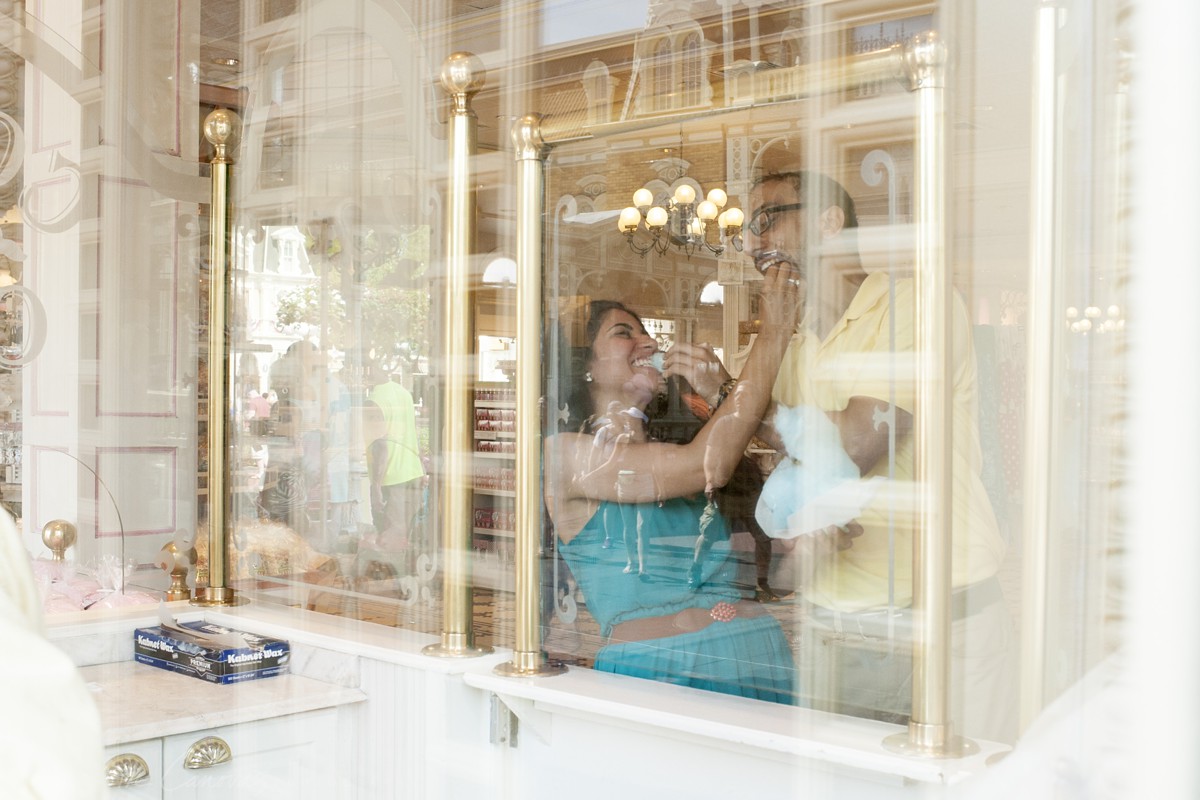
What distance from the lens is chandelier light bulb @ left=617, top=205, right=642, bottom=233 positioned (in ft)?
5.41

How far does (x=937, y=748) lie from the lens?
3.90 feet

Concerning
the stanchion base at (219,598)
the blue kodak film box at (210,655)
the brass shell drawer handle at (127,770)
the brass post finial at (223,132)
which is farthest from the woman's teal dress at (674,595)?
the brass post finial at (223,132)

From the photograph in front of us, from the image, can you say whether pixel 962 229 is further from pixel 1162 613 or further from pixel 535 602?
pixel 535 602

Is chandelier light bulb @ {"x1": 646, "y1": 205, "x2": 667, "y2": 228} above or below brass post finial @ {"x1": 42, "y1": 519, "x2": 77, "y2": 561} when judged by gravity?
above

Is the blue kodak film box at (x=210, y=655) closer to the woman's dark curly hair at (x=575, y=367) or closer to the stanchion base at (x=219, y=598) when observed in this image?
the stanchion base at (x=219, y=598)

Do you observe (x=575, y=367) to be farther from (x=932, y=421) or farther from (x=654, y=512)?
(x=932, y=421)

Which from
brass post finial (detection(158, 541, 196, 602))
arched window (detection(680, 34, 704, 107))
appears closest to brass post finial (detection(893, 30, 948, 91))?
arched window (detection(680, 34, 704, 107))

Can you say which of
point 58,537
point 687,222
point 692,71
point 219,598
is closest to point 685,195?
point 687,222

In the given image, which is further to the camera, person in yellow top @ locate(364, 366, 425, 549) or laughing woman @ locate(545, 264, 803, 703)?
person in yellow top @ locate(364, 366, 425, 549)

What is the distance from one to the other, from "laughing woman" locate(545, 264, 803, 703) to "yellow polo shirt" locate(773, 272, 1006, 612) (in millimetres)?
177

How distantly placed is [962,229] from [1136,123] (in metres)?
0.33

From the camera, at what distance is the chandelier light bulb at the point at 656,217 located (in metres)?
1.60

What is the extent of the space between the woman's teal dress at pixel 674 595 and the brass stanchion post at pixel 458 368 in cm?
23

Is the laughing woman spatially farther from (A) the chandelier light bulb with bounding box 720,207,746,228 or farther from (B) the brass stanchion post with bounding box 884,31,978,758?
(B) the brass stanchion post with bounding box 884,31,978,758
